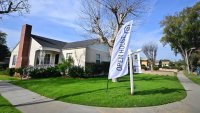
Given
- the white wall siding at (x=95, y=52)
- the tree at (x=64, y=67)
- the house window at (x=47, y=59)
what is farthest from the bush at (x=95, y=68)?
the house window at (x=47, y=59)

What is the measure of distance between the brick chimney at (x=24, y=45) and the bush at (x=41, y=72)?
5.97m

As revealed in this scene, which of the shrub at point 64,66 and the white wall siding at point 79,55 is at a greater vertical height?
the white wall siding at point 79,55

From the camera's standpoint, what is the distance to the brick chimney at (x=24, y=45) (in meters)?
26.0

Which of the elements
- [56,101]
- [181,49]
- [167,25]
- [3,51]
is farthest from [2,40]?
[56,101]

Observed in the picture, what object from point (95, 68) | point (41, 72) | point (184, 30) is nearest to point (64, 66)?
point (41, 72)

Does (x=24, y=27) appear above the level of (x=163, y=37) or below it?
below

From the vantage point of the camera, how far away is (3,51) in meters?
48.4

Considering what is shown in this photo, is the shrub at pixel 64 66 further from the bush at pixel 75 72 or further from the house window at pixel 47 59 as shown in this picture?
the house window at pixel 47 59

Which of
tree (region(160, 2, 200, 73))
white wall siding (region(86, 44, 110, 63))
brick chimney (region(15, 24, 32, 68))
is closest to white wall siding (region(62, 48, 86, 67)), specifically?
white wall siding (region(86, 44, 110, 63))

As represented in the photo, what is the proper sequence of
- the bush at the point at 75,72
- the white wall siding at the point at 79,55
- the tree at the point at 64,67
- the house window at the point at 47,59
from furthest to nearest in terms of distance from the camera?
the house window at the point at 47,59 → the white wall siding at the point at 79,55 → the tree at the point at 64,67 → the bush at the point at 75,72

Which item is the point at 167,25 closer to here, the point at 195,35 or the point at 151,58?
the point at 195,35

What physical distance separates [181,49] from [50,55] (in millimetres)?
34323

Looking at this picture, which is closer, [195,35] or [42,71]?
[42,71]

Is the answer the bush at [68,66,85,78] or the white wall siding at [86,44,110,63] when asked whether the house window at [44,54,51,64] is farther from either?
the bush at [68,66,85,78]
